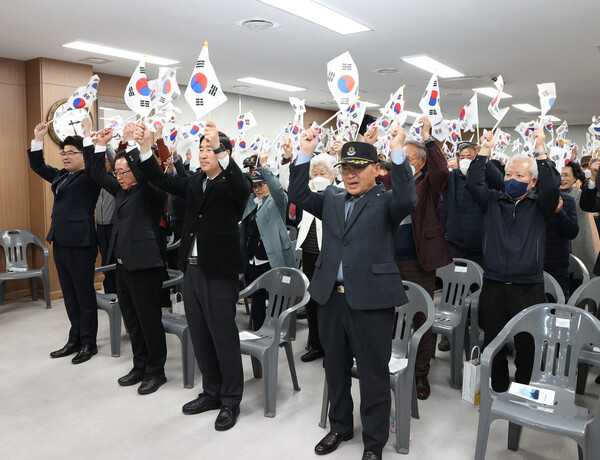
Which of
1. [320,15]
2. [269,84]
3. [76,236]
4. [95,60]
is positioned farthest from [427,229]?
[269,84]

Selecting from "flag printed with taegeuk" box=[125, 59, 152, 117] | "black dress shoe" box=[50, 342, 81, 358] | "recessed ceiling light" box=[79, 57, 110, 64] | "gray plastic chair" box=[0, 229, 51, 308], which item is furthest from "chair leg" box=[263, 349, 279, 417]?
"recessed ceiling light" box=[79, 57, 110, 64]

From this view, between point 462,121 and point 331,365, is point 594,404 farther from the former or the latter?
point 462,121

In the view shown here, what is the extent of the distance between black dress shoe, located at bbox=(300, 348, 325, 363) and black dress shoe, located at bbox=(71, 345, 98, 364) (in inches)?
70.7

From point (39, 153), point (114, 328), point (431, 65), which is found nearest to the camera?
point (114, 328)

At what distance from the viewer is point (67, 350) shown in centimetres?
423

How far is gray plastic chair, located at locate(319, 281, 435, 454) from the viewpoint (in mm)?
2641

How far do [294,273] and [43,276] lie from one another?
3.90 metres

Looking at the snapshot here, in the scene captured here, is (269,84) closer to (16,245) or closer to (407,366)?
(16,245)

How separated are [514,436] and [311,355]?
69.0 inches

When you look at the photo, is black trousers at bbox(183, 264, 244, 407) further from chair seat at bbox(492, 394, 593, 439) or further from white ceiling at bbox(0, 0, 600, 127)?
white ceiling at bbox(0, 0, 600, 127)

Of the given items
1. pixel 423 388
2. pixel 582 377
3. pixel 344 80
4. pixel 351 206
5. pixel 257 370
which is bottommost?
pixel 257 370

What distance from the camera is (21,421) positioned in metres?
3.12

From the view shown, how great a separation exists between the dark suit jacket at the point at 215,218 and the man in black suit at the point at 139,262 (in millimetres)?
432

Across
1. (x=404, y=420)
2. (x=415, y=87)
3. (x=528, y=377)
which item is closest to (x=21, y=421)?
(x=404, y=420)
